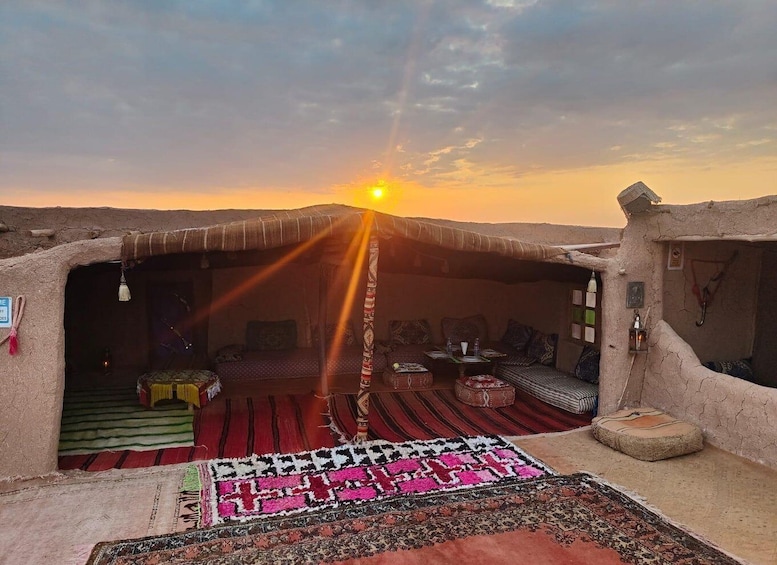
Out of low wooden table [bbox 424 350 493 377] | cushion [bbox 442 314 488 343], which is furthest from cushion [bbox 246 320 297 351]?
cushion [bbox 442 314 488 343]

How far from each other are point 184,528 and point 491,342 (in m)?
7.04

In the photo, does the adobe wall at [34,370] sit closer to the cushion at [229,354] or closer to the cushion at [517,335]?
the cushion at [229,354]

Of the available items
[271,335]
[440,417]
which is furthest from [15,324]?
[440,417]

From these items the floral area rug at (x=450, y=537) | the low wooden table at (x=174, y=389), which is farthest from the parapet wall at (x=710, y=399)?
the low wooden table at (x=174, y=389)

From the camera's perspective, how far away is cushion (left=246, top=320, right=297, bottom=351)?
30.1 ft

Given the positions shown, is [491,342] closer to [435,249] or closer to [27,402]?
[435,249]

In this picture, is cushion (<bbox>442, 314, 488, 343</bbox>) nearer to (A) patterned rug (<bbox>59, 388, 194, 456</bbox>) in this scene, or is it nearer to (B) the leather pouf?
(B) the leather pouf

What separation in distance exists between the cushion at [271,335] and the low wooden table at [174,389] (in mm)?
2135

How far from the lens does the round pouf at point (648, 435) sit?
5883 mm

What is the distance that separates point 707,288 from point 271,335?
686cm

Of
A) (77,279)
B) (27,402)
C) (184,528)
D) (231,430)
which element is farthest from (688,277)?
(77,279)

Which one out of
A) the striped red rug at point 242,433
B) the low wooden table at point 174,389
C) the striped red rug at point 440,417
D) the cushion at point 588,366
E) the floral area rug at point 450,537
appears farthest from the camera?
the cushion at point 588,366

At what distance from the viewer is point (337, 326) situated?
9.50m

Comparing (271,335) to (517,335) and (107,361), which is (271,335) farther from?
(517,335)
